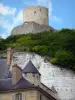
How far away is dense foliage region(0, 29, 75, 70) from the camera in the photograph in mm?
64625

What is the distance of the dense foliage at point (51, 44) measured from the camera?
6462cm

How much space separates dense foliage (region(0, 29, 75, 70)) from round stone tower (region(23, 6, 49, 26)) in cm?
Result: 624

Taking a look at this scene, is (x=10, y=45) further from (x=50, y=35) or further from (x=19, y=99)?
(x=19, y=99)

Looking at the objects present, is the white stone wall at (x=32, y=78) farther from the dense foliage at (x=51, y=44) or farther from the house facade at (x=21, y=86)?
the dense foliage at (x=51, y=44)

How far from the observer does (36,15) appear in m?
81.4

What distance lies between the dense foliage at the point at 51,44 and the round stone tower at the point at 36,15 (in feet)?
20.5

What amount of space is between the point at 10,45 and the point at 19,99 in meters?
23.4

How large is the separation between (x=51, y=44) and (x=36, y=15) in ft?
43.6

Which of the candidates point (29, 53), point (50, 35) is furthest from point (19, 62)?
point (50, 35)

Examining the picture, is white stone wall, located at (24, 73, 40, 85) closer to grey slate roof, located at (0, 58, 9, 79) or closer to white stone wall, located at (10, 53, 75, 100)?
grey slate roof, located at (0, 58, 9, 79)

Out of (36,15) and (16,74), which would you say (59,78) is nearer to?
(16,74)

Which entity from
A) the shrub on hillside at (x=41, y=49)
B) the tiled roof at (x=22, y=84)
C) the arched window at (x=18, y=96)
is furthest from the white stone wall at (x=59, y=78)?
the arched window at (x=18, y=96)

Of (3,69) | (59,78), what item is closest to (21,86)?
(3,69)

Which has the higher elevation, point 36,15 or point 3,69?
point 36,15
